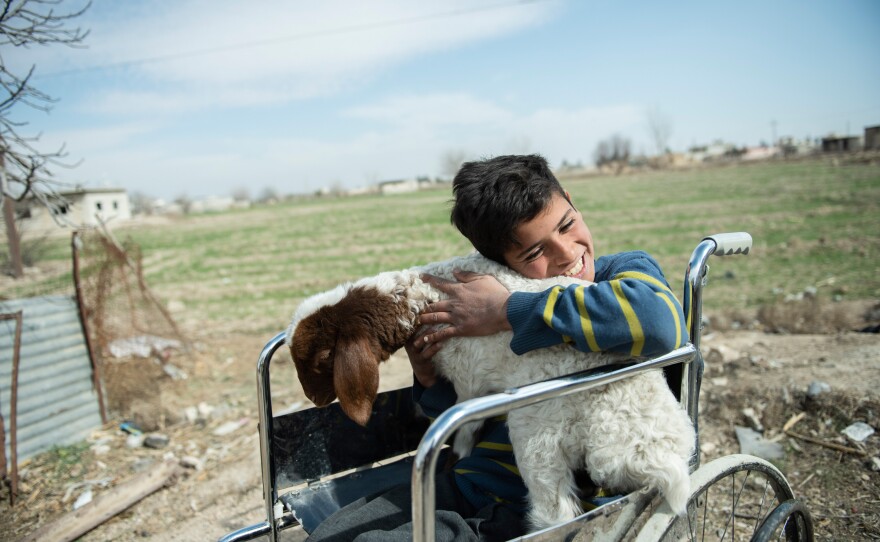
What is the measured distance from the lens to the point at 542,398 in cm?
143

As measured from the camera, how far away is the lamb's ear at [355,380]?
162cm

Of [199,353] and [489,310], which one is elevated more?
[489,310]

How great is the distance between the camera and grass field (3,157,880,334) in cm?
905

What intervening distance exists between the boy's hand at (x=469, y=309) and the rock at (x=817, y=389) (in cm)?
322

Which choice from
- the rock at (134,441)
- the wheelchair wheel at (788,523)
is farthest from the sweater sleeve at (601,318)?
the rock at (134,441)

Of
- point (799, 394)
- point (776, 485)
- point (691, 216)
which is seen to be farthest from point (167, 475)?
point (691, 216)

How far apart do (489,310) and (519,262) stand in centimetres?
24

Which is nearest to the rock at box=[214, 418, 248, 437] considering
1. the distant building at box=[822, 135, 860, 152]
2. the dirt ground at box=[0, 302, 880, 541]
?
the dirt ground at box=[0, 302, 880, 541]

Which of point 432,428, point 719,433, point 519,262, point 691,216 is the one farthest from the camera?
point 691,216

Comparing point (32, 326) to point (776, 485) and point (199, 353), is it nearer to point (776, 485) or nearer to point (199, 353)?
point (199, 353)

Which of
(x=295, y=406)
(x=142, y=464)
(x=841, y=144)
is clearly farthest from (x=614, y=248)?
(x=841, y=144)

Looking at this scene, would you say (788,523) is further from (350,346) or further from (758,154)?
(758,154)

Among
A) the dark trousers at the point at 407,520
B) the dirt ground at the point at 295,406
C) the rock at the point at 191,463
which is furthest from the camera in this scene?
the rock at the point at 191,463

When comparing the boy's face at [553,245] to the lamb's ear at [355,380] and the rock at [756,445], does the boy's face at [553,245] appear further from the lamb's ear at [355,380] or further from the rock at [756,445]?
the rock at [756,445]
